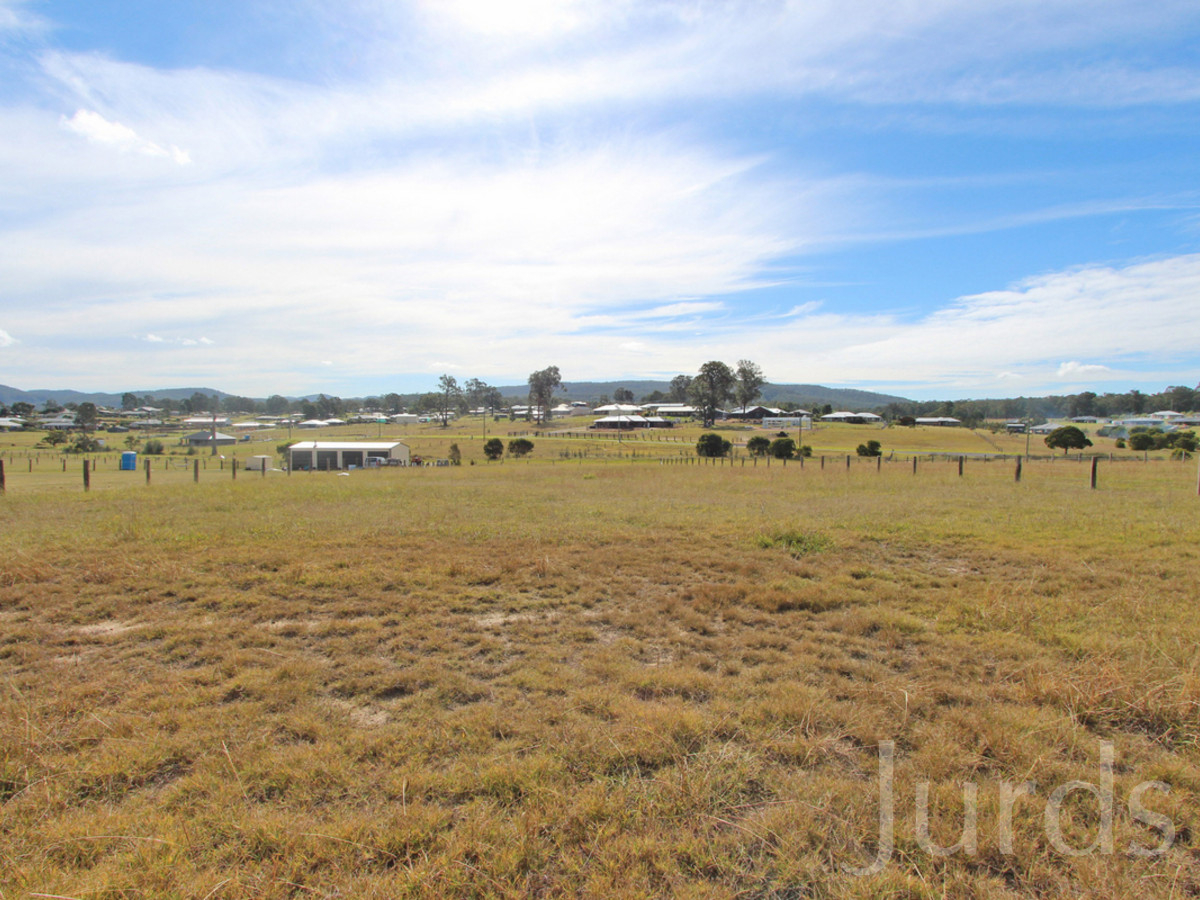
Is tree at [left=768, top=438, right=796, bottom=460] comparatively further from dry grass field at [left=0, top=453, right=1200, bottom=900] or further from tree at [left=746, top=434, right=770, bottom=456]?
dry grass field at [left=0, top=453, right=1200, bottom=900]

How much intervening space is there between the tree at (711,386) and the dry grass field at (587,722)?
373ft

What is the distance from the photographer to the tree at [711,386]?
122 m

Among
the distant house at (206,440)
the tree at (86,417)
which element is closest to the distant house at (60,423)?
the tree at (86,417)

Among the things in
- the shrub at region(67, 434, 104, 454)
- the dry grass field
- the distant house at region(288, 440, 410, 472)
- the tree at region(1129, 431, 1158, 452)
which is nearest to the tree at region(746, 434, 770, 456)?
the distant house at region(288, 440, 410, 472)

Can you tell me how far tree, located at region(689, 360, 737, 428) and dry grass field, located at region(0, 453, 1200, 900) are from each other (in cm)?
11359

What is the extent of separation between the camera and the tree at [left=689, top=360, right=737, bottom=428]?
4815 inches

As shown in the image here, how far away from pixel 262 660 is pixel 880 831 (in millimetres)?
5152

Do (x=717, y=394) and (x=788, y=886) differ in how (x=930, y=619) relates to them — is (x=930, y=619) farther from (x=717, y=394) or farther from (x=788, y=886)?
(x=717, y=394)

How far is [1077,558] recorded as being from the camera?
907 cm

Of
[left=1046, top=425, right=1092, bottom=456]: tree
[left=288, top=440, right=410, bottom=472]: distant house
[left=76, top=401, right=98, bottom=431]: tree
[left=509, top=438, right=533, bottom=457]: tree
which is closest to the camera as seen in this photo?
[left=1046, top=425, right=1092, bottom=456]: tree

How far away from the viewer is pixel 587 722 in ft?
13.5

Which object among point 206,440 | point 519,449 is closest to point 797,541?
point 519,449

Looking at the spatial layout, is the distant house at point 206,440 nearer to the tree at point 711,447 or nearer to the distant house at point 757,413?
the tree at point 711,447

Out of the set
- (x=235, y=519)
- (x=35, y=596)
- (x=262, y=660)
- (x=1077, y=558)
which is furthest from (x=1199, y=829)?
(x=235, y=519)
